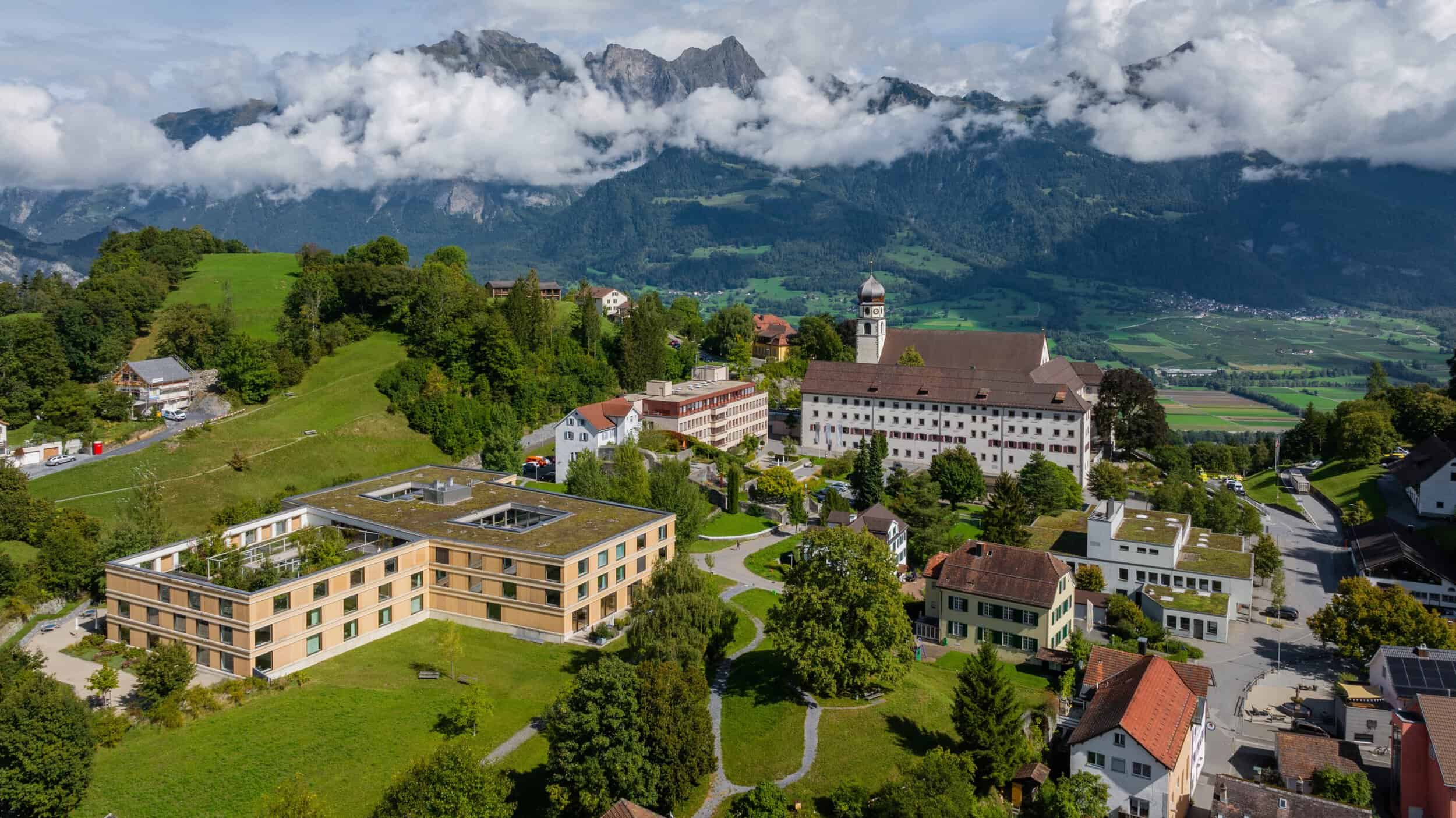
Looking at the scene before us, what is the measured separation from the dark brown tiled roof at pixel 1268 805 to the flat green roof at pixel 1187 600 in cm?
1992

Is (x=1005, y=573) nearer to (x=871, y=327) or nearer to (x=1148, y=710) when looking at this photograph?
(x=1148, y=710)

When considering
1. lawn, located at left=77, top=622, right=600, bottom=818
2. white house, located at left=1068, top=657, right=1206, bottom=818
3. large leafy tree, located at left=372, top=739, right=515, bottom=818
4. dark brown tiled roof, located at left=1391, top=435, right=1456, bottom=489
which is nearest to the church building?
dark brown tiled roof, located at left=1391, top=435, right=1456, bottom=489

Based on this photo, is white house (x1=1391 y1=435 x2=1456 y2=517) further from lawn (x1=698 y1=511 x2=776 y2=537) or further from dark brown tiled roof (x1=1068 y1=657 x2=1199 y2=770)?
lawn (x1=698 y1=511 x2=776 y2=537)

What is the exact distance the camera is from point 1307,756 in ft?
135

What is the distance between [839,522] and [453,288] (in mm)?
52845

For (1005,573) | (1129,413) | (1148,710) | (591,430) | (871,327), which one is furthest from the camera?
(871,327)

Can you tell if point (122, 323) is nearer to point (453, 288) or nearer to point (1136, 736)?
point (453, 288)

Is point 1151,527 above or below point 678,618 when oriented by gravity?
below

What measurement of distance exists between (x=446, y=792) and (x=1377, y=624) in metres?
47.4

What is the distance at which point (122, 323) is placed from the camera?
89.3 m

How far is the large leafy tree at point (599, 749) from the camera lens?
34.5 m

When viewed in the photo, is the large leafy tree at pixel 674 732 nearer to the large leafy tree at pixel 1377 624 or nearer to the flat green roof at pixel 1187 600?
the flat green roof at pixel 1187 600

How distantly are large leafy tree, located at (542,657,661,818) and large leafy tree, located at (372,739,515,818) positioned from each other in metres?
2.90

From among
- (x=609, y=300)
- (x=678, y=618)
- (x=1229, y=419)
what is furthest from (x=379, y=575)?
(x=1229, y=419)
